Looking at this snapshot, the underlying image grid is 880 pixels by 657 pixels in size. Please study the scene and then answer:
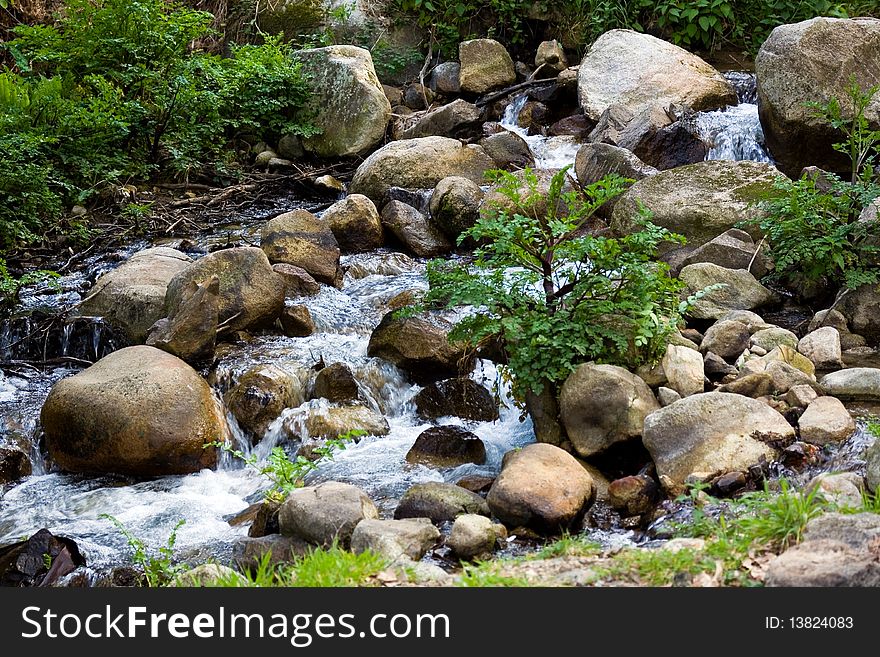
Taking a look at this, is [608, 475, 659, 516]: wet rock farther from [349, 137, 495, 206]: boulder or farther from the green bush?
[349, 137, 495, 206]: boulder

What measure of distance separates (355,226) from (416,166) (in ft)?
5.42

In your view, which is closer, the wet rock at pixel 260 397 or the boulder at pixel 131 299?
the wet rock at pixel 260 397

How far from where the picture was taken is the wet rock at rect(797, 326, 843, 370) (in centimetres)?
620

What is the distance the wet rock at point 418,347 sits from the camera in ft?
22.5

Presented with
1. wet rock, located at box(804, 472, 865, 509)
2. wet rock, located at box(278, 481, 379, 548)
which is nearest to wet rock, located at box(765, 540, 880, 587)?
wet rock, located at box(804, 472, 865, 509)

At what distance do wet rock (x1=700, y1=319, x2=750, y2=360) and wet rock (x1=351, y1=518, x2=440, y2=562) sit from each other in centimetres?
286

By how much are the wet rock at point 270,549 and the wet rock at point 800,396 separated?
10.2 ft

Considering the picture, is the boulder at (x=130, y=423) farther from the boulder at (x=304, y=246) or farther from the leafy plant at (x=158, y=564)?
the boulder at (x=304, y=246)

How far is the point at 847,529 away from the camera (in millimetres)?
3215

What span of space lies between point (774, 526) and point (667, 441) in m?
1.54

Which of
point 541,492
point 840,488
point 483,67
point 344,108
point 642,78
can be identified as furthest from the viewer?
point 483,67

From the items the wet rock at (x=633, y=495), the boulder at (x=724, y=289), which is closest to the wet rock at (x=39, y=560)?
the wet rock at (x=633, y=495)

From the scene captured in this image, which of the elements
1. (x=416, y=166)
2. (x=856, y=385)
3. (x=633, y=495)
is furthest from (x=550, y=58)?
(x=633, y=495)

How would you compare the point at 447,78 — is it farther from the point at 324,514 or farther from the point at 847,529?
the point at 847,529
